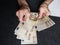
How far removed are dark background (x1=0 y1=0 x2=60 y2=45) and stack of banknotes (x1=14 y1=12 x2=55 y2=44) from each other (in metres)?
0.02

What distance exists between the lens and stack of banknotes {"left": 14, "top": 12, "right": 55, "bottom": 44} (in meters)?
1.01

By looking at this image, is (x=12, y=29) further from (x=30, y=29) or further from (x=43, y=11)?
(x=43, y=11)

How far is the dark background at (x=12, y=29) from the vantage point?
100 cm

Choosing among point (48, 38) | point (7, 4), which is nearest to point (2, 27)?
point (7, 4)

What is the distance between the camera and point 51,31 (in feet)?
3.34

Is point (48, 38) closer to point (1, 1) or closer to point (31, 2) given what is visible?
point (31, 2)

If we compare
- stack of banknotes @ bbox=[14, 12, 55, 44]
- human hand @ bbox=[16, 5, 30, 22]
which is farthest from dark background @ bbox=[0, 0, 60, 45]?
human hand @ bbox=[16, 5, 30, 22]

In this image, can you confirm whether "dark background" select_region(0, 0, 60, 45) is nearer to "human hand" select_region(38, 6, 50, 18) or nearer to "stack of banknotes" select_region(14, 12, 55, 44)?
"stack of banknotes" select_region(14, 12, 55, 44)

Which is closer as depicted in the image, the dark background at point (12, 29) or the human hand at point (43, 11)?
the human hand at point (43, 11)

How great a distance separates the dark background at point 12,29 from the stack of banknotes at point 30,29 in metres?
0.02

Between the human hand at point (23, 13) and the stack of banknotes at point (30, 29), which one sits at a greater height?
the human hand at point (23, 13)

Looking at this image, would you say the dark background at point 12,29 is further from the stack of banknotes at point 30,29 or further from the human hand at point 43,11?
the human hand at point 43,11

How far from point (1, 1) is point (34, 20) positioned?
0.79ft

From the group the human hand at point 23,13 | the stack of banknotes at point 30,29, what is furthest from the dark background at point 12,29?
the human hand at point 23,13
